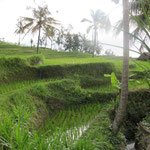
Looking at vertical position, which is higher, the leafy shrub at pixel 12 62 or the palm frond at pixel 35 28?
the palm frond at pixel 35 28

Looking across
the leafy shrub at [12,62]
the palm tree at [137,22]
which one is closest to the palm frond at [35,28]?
the leafy shrub at [12,62]

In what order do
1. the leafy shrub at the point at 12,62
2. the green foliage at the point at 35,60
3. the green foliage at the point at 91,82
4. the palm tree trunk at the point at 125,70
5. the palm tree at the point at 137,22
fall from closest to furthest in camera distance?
the palm tree at the point at 137,22, the palm tree trunk at the point at 125,70, the leafy shrub at the point at 12,62, the green foliage at the point at 35,60, the green foliage at the point at 91,82

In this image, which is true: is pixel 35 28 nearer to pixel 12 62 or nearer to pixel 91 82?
pixel 12 62

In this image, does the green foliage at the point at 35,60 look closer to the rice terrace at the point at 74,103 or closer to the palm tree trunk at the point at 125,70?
the rice terrace at the point at 74,103

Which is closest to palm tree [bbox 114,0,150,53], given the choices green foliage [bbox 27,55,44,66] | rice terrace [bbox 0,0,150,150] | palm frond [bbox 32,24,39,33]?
rice terrace [bbox 0,0,150,150]

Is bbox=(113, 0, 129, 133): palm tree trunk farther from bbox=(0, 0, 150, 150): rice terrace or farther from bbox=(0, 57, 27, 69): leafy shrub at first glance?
bbox=(0, 57, 27, 69): leafy shrub

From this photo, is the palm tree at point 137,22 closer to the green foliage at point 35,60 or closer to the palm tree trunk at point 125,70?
the palm tree trunk at point 125,70

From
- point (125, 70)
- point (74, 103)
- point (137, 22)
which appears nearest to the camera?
point (137, 22)

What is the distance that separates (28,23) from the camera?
8.32 metres

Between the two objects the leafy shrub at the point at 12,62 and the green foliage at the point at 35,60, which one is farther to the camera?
the green foliage at the point at 35,60

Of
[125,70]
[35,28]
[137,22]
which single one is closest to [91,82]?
[125,70]

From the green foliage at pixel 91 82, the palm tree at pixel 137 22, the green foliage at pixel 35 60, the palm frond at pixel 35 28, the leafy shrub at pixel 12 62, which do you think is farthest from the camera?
the palm frond at pixel 35 28

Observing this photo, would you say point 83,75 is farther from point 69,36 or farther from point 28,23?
point 69,36

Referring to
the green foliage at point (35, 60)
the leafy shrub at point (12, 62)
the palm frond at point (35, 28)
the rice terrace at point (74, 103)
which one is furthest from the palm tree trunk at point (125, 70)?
the palm frond at point (35, 28)
